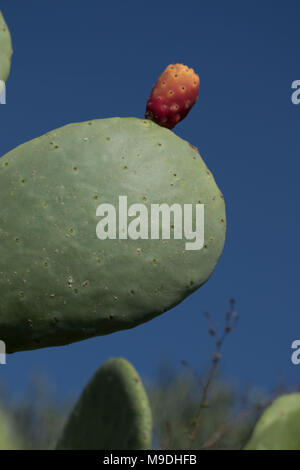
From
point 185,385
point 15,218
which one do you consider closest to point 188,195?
point 15,218

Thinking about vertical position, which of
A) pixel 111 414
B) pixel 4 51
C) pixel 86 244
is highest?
pixel 4 51

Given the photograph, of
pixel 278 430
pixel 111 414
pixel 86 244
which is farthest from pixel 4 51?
pixel 278 430

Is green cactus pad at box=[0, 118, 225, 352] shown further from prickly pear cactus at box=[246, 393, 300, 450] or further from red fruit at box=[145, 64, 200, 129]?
prickly pear cactus at box=[246, 393, 300, 450]

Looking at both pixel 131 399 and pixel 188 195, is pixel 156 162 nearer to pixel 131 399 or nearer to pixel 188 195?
pixel 188 195

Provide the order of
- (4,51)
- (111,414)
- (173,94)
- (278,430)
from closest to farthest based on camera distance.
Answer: (278,430) → (111,414) → (173,94) → (4,51)

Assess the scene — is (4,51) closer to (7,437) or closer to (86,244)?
(86,244)

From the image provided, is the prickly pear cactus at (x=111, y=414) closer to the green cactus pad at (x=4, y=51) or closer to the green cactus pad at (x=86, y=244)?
the green cactus pad at (x=86, y=244)
